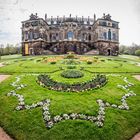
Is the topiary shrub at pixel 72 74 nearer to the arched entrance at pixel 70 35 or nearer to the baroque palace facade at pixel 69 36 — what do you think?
the baroque palace facade at pixel 69 36

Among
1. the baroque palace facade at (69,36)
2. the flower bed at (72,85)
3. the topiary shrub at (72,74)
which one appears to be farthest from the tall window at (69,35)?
the flower bed at (72,85)

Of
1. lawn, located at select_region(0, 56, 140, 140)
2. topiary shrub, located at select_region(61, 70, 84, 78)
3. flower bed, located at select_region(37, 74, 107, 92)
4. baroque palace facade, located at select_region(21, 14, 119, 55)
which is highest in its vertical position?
baroque palace facade, located at select_region(21, 14, 119, 55)

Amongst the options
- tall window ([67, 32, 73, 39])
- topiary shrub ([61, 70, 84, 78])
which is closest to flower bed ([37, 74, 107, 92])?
topiary shrub ([61, 70, 84, 78])

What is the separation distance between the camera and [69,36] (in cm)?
6662

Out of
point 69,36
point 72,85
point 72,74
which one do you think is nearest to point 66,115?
point 72,85

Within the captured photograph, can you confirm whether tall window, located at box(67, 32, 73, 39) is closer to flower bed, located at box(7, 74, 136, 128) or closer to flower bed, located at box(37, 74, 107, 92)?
flower bed, located at box(37, 74, 107, 92)

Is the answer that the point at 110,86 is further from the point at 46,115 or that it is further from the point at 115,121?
the point at 46,115

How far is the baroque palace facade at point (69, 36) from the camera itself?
2557 inches

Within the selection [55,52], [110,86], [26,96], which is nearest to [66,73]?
[110,86]

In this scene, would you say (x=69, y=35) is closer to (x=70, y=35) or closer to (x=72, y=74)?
(x=70, y=35)

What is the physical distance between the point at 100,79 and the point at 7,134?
1207 cm

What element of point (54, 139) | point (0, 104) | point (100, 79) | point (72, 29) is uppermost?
point (72, 29)

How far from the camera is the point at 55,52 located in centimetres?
6581

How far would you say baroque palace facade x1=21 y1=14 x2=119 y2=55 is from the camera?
6494 centimetres
